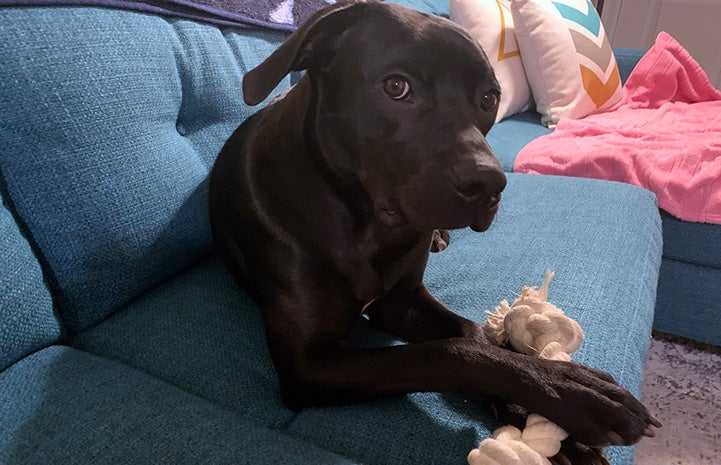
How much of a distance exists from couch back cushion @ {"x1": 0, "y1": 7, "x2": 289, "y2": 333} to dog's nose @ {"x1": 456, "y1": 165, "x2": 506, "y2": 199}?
2.10 feet

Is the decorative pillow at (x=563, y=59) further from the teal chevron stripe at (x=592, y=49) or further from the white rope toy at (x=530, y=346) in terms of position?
the white rope toy at (x=530, y=346)

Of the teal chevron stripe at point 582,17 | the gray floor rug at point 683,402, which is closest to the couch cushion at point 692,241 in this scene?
the gray floor rug at point 683,402

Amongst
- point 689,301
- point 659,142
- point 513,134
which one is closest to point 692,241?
point 689,301

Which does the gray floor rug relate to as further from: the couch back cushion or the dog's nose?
the couch back cushion

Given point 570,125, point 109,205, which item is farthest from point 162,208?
point 570,125

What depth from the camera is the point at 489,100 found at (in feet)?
3.31

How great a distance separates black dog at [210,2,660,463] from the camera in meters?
0.80

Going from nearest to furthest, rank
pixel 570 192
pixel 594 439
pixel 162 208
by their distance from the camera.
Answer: pixel 594 439 < pixel 162 208 < pixel 570 192

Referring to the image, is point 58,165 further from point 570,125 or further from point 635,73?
point 635,73

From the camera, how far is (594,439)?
0.72 metres

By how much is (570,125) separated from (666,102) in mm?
689

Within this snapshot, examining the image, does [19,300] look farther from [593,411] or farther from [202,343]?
[593,411]

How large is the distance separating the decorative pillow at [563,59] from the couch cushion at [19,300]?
2.19 metres

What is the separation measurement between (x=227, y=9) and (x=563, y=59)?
64.0 inches
